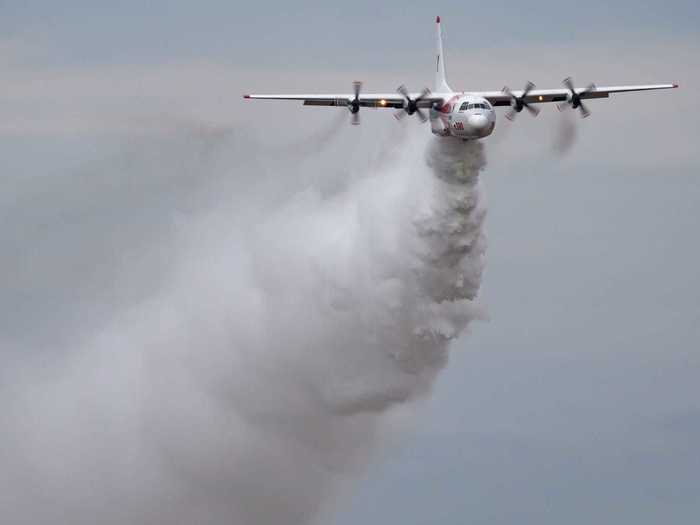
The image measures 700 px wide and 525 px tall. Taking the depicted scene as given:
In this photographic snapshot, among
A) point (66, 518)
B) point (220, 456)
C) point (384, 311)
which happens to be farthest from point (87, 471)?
point (384, 311)

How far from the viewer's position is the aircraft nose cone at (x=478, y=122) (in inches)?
2318

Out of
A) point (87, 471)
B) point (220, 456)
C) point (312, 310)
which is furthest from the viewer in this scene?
point (87, 471)

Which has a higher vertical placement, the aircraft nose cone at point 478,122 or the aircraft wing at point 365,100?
the aircraft wing at point 365,100

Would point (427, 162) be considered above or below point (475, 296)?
above

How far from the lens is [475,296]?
64.1m

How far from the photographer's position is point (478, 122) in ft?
193

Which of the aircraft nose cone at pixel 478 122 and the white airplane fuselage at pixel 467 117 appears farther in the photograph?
the white airplane fuselage at pixel 467 117

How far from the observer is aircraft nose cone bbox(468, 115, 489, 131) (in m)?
58.9

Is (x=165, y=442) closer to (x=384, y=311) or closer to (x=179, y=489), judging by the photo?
(x=179, y=489)

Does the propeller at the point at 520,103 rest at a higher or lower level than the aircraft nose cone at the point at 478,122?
higher

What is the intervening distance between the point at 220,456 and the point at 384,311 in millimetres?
12659

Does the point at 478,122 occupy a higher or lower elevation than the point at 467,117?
lower

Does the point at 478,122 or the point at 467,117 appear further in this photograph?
the point at 467,117

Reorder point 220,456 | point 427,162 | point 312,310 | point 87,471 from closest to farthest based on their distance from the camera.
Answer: point 427,162 → point 312,310 → point 220,456 → point 87,471
